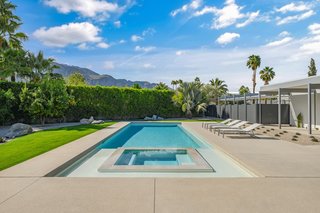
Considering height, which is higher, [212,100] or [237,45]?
[237,45]

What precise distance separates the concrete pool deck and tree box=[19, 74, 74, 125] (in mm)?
13660

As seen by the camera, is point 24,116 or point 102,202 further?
point 24,116

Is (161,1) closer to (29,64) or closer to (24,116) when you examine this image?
(24,116)

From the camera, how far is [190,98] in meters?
27.6

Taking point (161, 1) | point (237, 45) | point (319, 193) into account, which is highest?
point (161, 1)

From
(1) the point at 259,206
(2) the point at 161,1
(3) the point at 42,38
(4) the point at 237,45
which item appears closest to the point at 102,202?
(1) the point at 259,206

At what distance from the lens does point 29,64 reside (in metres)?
29.6

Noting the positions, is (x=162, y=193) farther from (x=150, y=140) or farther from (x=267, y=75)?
(x=267, y=75)

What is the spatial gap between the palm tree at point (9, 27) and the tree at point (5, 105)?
8450mm

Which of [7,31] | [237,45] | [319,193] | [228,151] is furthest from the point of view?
[7,31]

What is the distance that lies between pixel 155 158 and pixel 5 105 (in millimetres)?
14801

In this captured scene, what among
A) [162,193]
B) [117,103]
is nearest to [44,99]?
[117,103]

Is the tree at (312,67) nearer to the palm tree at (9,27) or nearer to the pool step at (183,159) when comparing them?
the palm tree at (9,27)

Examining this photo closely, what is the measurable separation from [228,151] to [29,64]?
93.6ft
